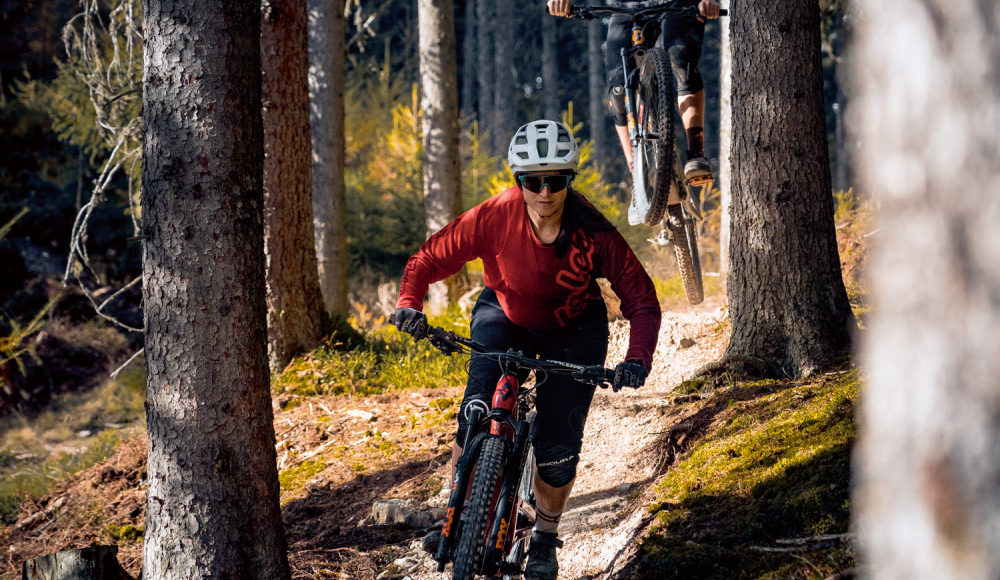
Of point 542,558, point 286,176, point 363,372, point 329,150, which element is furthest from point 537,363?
point 329,150

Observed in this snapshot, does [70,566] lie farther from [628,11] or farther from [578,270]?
[628,11]

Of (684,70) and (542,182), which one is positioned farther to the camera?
(684,70)

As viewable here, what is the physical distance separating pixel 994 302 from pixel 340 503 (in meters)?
4.68

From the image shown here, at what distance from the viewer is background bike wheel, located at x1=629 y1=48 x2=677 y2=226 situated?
221 inches

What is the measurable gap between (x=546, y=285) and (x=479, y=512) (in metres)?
1.14

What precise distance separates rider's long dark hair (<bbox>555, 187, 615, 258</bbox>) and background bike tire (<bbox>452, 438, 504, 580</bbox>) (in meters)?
1.00

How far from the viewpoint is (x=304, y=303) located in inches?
296

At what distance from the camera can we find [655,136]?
5.84 metres

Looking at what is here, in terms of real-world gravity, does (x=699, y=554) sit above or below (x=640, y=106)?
below

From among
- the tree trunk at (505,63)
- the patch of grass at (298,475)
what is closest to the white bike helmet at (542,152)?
the patch of grass at (298,475)

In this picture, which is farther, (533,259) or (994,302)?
(533,259)

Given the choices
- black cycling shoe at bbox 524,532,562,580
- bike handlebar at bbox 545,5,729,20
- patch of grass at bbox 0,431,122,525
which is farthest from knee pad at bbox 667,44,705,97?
patch of grass at bbox 0,431,122,525

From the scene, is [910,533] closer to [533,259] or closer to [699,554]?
[699,554]

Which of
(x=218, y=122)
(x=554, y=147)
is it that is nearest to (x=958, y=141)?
(x=554, y=147)
